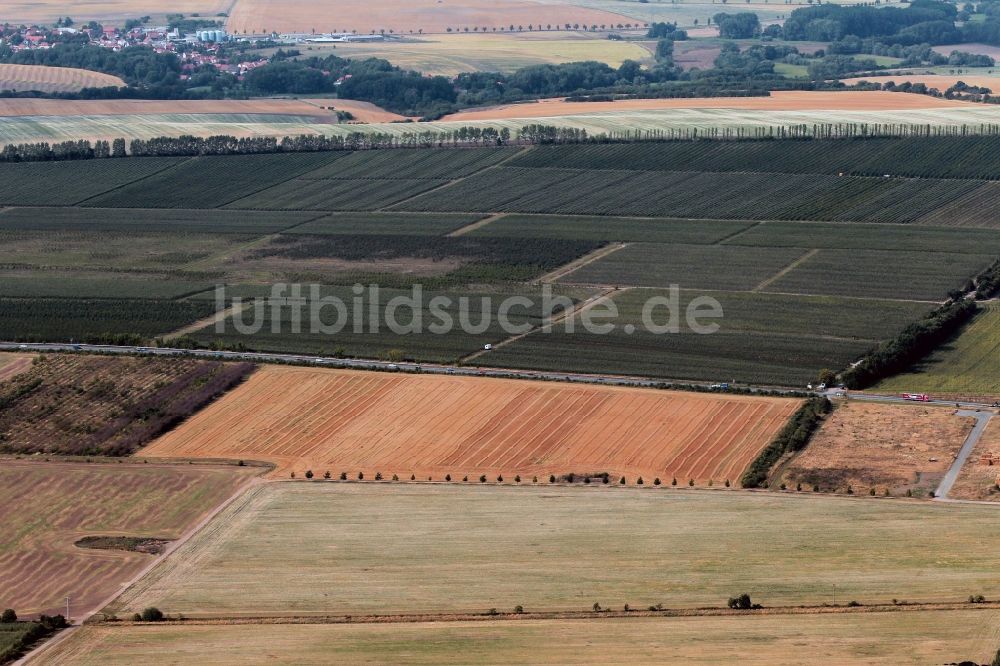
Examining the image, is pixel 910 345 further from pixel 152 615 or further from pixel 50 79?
pixel 50 79

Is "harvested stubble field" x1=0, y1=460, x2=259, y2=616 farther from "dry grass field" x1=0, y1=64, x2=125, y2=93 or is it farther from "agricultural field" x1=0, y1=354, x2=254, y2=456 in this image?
"dry grass field" x1=0, y1=64, x2=125, y2=93

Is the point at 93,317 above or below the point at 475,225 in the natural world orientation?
below

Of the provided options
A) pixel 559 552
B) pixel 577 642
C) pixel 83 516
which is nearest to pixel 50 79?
pixel 83 516

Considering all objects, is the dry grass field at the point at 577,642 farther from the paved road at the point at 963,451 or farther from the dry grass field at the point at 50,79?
the dry grass field at the point at 50,79

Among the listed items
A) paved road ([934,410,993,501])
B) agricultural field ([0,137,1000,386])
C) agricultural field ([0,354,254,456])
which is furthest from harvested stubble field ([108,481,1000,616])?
agricultural field ([0,137,1000,386])

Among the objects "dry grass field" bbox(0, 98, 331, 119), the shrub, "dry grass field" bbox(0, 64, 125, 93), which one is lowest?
the shrub

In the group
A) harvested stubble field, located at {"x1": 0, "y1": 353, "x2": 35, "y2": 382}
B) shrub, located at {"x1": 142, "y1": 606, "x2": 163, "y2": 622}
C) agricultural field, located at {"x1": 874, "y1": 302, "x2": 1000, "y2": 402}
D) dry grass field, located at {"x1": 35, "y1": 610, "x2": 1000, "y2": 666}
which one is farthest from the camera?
harvested stubble field, located at {"x1": 0, "y1": 353, "x2": 35, "y2": 382}

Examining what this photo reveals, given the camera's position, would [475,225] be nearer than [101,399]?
No

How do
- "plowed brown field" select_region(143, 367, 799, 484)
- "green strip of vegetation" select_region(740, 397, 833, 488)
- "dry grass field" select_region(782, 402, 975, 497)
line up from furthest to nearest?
"plowed brown field" select_region(143, 367, 799, 484) → "green strip of vegetation" select_region(740, 397, 833, 488) → "dry grass field" select_region(782, 402, 975, 497)
